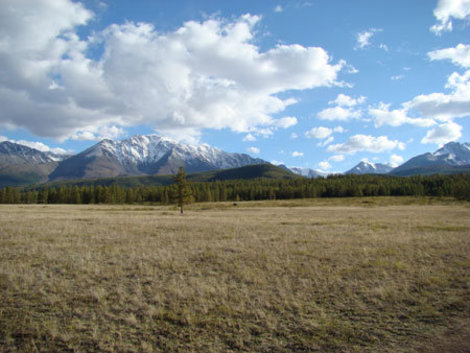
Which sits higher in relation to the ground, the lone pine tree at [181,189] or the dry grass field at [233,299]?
Answer: the lone pine tree at [181,189]

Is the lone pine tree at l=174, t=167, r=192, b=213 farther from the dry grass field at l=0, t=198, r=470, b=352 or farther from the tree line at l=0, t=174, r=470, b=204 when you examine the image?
the dry grass field at l=0, t=198, r=470, b=352

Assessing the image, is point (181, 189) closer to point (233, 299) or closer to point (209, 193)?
point (233, 299)

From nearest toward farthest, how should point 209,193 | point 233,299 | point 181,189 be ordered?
point 233,299 → point 181,189 → point 209,193

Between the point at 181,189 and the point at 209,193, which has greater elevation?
the point at 181,189

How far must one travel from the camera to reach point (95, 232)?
73.6ft

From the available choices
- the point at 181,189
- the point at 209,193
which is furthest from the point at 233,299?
the point at 209,193

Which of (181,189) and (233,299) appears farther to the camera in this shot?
(181,189)

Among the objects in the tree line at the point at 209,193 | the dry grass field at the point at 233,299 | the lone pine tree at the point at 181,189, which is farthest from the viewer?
the tree line at the point at 209,193

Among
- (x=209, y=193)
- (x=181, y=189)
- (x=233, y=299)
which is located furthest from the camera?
(x=209, y=193)

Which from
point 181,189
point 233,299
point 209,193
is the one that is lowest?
point 233,299

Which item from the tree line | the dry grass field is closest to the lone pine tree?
the tree line

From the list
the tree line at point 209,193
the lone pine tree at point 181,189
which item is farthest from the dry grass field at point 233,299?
the tree line at point 209,193

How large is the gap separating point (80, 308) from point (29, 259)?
24.6 ft

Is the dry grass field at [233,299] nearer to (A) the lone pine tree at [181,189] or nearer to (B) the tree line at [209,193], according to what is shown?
(A) the lone pine tree at [181,189]
